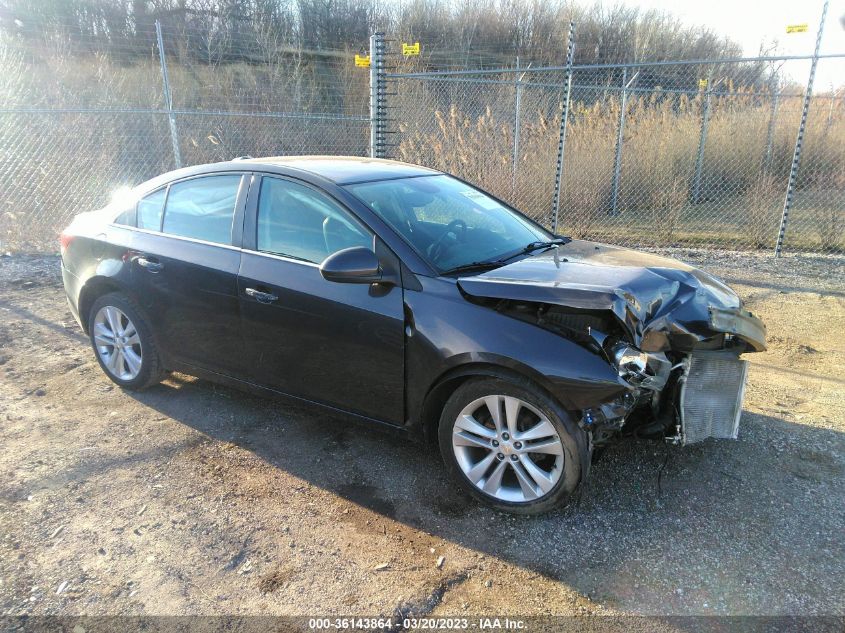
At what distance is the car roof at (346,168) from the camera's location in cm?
349

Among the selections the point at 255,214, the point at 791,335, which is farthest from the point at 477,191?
the point at 791,335

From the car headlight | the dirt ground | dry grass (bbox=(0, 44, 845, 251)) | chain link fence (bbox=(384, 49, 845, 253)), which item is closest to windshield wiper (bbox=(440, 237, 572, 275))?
the car headlight

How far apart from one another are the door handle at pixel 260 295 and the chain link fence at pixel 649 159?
5569 mm

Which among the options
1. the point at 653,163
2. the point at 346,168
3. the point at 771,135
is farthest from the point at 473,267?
the point at 771,135

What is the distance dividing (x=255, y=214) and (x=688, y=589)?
3.00m

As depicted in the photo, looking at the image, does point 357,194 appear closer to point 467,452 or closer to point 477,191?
point 477,191

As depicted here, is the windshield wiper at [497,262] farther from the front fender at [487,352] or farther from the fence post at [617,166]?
the fence post at [617,166]

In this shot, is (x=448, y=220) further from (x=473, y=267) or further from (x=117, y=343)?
(x=117, y=343)

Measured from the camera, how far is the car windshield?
10.5 feet

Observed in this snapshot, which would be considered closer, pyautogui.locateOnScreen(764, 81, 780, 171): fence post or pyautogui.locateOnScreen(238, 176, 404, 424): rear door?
pyautogui.locateOnScreen(238, 176, 404, 424): rear door

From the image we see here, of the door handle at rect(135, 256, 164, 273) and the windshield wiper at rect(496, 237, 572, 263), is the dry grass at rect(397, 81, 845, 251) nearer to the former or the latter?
the windshield wiper at rect(496, 237, 572, 263)

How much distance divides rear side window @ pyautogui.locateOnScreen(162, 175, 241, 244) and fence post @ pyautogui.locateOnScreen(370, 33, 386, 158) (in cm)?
450

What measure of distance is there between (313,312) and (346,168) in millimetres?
1060

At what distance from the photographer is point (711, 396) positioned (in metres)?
2.97
